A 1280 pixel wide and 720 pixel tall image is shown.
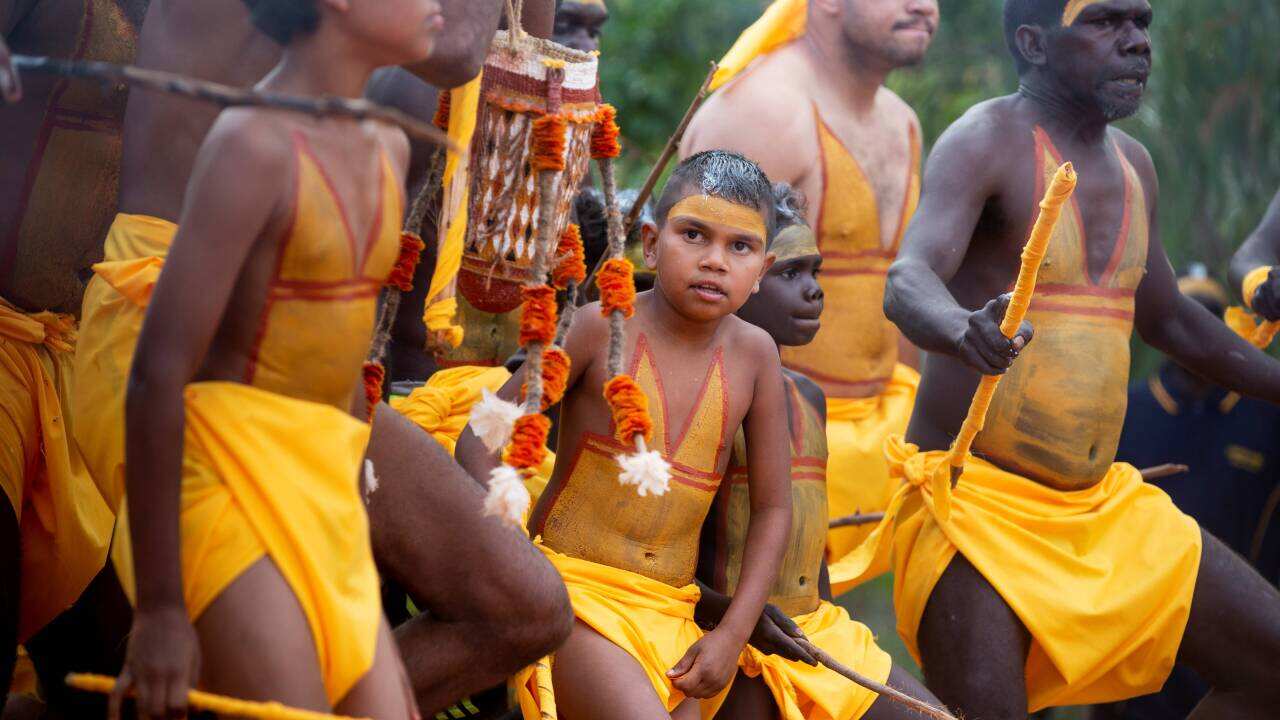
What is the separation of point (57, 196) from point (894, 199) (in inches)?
127

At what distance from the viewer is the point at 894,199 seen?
5910 millimetres

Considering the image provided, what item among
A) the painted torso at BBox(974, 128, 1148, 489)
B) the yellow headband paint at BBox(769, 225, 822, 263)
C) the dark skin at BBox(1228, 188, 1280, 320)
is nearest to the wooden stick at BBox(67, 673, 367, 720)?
the yellow headband paint at BBox(769, 225, 822, 263)

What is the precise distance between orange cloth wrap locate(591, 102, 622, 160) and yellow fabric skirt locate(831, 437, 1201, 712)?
141cm

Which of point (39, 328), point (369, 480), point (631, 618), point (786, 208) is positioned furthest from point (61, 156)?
point (786, 208)

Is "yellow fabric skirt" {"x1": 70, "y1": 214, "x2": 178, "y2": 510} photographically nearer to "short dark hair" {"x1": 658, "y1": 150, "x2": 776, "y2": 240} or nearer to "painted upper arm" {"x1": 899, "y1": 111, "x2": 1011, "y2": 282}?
"short dark hair" {"x1": 658, "y1": 150, "x2": 776, "y2": 240}

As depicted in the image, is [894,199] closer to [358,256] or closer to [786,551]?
[786,551]

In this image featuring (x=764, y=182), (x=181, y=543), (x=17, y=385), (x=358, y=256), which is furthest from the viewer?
(x=764, y=182)

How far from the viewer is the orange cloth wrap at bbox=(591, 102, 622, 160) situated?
3.60 metres

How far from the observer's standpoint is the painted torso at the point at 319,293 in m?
2.53

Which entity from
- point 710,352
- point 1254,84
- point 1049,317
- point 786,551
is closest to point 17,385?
point 710,352

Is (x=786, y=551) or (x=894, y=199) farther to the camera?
(x=894, y=199)

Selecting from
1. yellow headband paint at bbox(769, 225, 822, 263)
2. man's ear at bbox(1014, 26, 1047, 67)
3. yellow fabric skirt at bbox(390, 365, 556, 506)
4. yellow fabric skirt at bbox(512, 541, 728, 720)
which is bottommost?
yellow fabric skirt at bbox(512, 541, 728, 720)

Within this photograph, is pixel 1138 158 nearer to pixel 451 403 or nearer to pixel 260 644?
pixel 451 403

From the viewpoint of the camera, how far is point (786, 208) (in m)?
4.53
